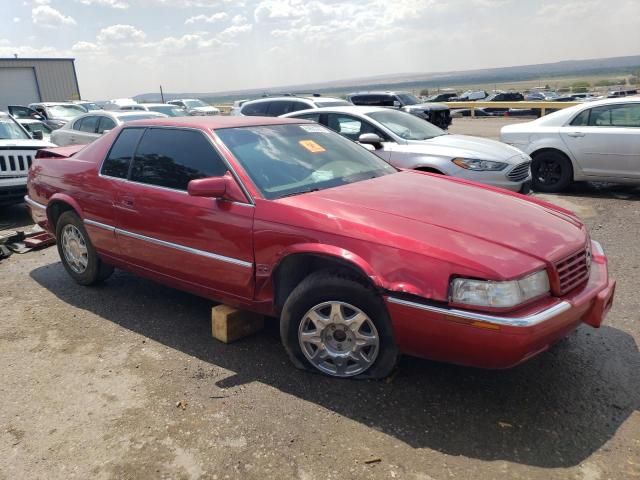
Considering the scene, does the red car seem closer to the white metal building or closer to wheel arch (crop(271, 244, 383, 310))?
wheel arch (crop(271, 244, 383, 310))

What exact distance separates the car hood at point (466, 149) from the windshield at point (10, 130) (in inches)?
243

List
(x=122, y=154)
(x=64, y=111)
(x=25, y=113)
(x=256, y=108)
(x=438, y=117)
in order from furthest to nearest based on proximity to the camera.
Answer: (x=25, y=113)
(x=64, y=111)
(x=438, y=117)
(x=256, y=108)
(x=122, y=154)

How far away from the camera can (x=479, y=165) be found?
7.01 metres

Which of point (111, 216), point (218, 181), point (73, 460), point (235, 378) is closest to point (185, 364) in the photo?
point (235, 378)

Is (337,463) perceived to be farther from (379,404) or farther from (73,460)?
(73,460)

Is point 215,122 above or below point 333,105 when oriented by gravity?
above

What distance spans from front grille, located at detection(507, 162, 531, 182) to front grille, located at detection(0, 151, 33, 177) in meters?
6.86

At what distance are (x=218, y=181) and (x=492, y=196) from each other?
1.89 m

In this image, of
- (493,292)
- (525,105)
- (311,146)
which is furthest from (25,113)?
(493,292)

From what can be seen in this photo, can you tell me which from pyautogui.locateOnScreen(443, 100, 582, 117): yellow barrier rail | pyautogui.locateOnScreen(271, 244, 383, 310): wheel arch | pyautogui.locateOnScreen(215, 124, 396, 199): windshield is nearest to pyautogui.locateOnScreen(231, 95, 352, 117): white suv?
pyautogui.locateOnScreen(215, 124, 396, 199): windshield

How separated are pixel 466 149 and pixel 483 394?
4.62 m

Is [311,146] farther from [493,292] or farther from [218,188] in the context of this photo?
[493,292]

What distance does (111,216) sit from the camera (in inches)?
175

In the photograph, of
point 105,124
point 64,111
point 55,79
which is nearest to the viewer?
point 105,124
